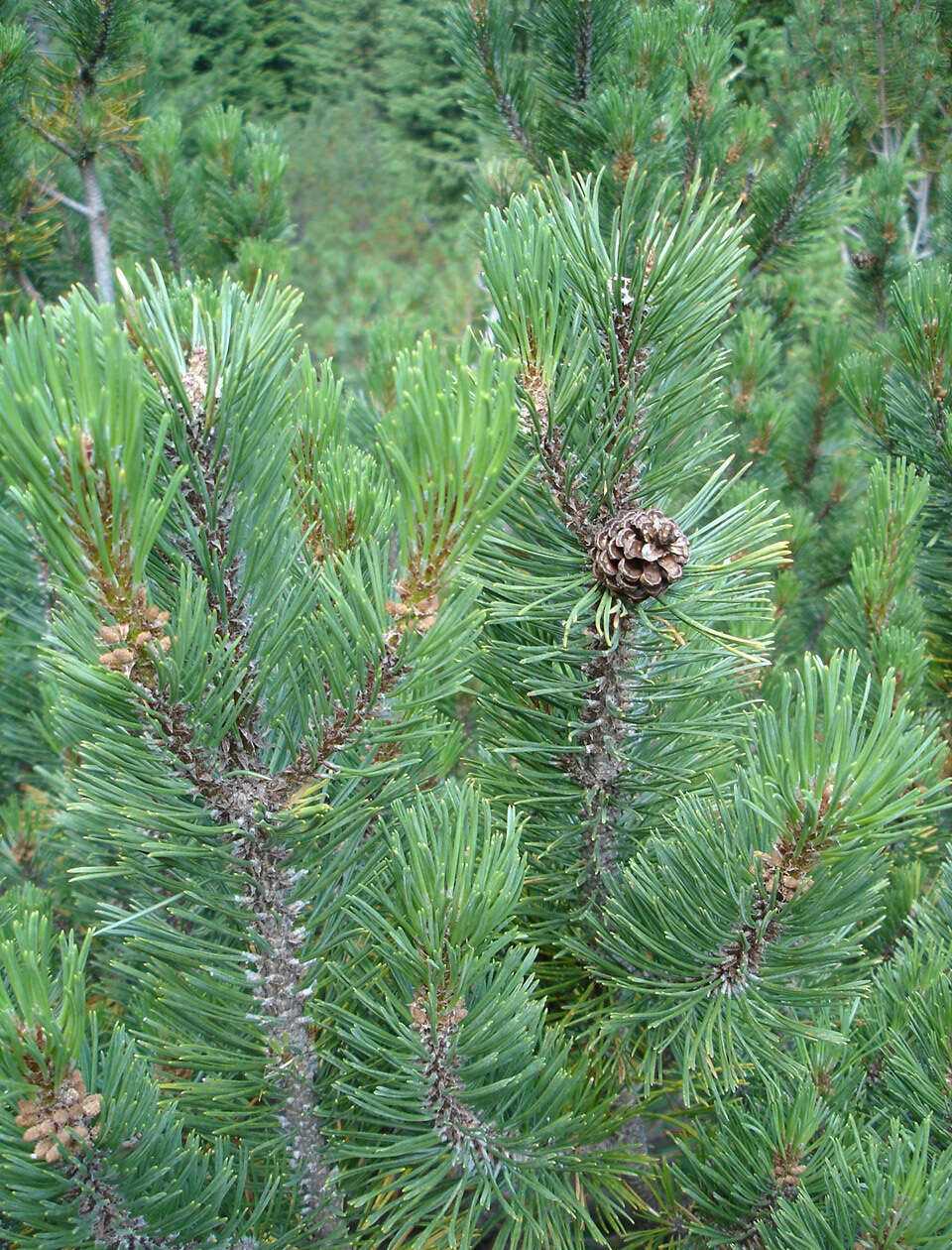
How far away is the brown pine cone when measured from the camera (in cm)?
60

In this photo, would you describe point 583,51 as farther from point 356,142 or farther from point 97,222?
point 356,142

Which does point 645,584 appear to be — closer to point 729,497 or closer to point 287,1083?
point 287,1083

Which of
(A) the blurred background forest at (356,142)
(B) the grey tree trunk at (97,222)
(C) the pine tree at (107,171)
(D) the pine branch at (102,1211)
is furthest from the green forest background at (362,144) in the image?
(D) the pine branch at (102,1211)

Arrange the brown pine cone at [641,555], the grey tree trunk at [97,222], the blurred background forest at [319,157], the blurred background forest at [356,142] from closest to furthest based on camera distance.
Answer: the brown pine cone at [641,555]
the grey tree trunk at [97,222]
the blurred background forest at [319,157]
the blurred background forest at [356,142]

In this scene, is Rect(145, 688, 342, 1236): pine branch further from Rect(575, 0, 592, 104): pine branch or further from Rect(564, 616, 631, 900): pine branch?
Rect(575, 0, 592, 104): pine branch

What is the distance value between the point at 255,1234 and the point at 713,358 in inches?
29.6

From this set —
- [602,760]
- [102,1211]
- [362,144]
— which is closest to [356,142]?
[362,144]

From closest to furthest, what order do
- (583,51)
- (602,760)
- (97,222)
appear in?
(602,760), (583,51), (97,222)

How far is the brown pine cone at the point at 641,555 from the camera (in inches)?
23.8

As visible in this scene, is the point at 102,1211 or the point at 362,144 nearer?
the point at 102,1211

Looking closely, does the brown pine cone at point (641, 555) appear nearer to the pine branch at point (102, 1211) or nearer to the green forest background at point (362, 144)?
the pine branch at point (102, 1211)

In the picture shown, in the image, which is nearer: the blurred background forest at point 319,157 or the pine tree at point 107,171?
the pine tree at point 107,171

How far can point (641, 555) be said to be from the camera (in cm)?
61

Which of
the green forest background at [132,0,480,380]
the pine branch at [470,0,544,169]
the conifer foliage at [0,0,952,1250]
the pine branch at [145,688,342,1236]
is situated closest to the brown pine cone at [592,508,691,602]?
the conifer foliage at [0,0,952,1250]
